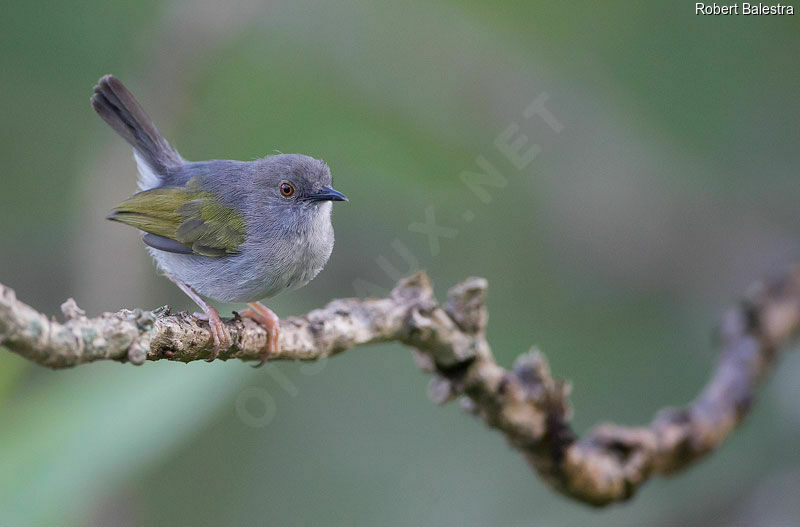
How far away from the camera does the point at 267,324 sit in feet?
10.1

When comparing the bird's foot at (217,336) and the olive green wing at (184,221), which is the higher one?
the olive green wing at (184,221)

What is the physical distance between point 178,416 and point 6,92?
307 centimetres

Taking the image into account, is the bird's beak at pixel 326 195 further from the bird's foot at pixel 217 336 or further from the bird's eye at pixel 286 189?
the bird's foot at pixel 217 336

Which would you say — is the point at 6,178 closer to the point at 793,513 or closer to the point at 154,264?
the point at 154,264

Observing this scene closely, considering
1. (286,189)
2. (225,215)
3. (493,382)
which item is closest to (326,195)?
(286,189)

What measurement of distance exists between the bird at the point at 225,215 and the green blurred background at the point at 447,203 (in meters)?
0.23

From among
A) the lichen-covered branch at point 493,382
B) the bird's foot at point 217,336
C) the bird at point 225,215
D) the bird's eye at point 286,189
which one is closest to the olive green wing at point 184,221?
the bird at point 225,215

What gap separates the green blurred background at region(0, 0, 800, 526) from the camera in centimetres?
442

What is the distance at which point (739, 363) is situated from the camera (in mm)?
4078

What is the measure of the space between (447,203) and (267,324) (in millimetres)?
2123

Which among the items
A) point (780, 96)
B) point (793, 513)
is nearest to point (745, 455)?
point (793, 513)

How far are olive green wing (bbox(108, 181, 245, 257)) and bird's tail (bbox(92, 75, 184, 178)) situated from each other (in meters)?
0.33

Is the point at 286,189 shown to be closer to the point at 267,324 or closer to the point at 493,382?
the point at 267,324

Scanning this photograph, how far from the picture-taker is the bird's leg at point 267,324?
9.05ft
